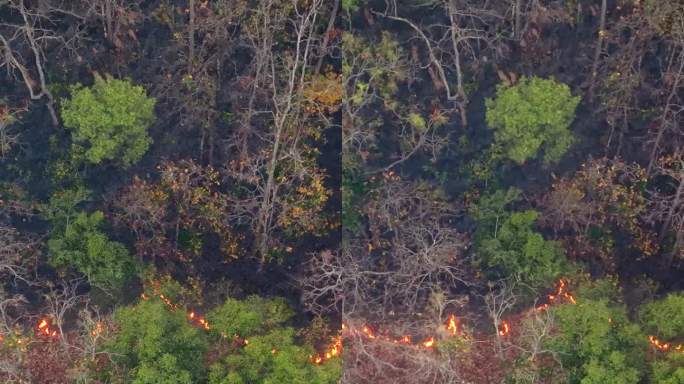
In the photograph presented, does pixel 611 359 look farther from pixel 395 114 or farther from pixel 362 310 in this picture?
pixel 395 114

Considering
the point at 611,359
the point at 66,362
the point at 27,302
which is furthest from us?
the point at 27,302

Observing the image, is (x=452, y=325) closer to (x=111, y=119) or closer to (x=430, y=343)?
(x=430, y=343)

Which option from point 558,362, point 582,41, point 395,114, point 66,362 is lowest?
point 66,362

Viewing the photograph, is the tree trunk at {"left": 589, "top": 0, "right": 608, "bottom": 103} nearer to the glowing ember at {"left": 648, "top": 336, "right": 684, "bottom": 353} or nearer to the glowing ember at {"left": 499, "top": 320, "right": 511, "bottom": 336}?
the glowing ember at {"left": 499, "top": 320, "right": 511, "bottom": 336}

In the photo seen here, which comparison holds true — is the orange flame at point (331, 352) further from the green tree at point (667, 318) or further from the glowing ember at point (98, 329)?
the green tree at point (667, 318)

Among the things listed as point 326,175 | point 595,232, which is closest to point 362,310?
point 326,175

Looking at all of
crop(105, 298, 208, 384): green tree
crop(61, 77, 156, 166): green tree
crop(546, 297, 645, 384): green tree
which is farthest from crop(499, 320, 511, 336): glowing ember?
crop(61, 77, 156, 166): green tree

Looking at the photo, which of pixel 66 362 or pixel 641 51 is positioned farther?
pixel 641 51
